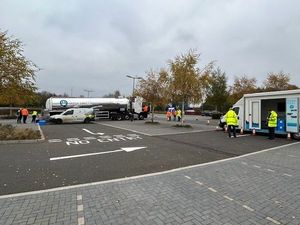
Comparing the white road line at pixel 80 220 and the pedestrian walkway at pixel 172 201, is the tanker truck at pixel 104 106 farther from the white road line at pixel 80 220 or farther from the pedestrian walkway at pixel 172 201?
the white road line at pixel 80 220

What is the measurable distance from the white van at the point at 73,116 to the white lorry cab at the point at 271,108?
18.8 metres

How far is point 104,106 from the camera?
36.7 meters

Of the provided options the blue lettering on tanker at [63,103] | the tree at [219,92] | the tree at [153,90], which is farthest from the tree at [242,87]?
the blue lettering on tanker at [63,103]

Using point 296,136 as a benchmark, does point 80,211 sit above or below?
below

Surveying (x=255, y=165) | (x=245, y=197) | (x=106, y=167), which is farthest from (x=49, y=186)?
(x=255, y=165)

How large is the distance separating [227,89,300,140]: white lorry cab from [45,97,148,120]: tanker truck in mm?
19438

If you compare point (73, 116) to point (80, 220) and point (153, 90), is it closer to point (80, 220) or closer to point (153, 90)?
point (153, 90)

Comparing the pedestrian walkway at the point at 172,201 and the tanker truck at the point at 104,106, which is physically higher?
the tanker truck at the point at 104,106

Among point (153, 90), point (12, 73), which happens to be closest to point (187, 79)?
point (153, 90)

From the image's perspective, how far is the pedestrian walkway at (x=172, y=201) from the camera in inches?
159

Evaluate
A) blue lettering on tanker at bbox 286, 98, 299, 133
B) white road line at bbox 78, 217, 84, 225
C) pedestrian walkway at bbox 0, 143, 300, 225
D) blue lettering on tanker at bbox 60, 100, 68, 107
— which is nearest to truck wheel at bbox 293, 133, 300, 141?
blue lettering on tanker at bbox 286, 98, 299, 133

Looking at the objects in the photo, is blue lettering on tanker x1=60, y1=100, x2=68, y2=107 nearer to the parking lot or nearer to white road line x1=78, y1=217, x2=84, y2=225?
the parking lot

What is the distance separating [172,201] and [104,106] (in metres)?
32.8

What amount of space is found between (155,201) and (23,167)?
4.92 m
